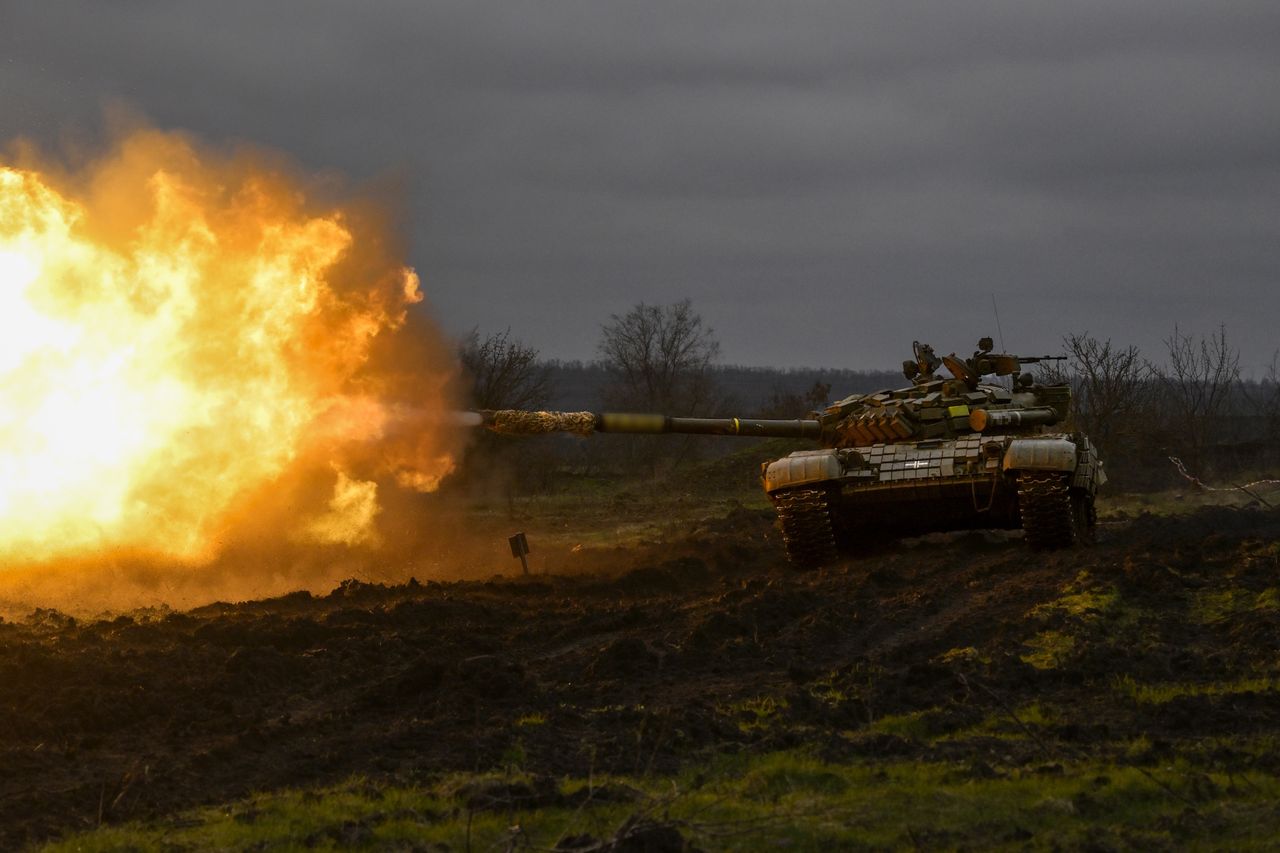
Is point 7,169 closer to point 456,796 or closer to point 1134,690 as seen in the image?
point 456,796

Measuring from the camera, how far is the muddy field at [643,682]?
11.0 meters

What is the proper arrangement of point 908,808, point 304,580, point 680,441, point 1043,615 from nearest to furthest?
1. point 908,808
2. point 1043,615
3. point 304,580
4. point 680,441

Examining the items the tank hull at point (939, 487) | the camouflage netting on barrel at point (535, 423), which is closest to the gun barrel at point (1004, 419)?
the tank hull at point (939, 487)

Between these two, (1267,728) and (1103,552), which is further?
(1103,552)

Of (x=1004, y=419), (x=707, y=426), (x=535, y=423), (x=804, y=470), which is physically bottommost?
(x=804, y=470)

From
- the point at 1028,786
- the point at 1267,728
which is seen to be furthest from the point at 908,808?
the point at 1267,728

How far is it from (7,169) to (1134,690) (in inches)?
616

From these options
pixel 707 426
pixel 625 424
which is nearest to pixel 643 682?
pixel 625 424

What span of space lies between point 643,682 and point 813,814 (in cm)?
430

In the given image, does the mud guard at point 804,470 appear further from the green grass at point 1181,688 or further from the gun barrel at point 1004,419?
the green grass at point 1181,688

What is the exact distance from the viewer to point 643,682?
45.4ft

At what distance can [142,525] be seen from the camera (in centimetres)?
2181

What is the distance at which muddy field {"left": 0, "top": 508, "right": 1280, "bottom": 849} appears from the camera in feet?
36.1

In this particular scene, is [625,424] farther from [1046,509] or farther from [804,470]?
[1046,509]
